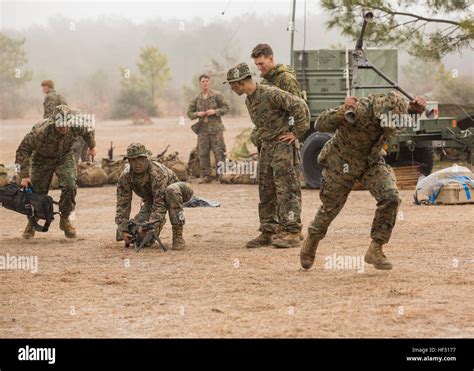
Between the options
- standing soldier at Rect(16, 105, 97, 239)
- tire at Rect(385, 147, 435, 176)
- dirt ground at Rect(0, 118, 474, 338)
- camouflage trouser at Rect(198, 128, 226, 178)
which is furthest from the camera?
camouflage trouser at Rect(198, 128, 226, 178)

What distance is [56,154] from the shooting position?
12.9m

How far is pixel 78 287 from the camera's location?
9.82 metres

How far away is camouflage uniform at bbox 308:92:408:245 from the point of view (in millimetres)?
9500

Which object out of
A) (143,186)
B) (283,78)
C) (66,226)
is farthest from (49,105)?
(283,78)

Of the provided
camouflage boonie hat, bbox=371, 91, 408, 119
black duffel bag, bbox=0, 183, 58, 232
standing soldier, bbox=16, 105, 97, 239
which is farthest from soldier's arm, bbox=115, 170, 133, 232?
camouflage boonie hat, bbox=371, 91, 408, 119

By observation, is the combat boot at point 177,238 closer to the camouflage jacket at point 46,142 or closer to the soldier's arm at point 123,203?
the soldier's arm at point 123,203

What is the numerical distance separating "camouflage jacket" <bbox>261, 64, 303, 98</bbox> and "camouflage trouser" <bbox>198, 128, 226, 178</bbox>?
8.16m

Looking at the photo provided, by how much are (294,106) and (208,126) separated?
28.8 feet

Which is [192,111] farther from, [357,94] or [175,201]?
[175,201]

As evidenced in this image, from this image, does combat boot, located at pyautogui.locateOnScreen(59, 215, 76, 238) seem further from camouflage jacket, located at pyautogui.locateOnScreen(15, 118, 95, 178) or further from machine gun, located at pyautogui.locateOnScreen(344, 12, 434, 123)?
machine gun, located at pyautogui.locateOnScreen(344, 12, 434, 123)

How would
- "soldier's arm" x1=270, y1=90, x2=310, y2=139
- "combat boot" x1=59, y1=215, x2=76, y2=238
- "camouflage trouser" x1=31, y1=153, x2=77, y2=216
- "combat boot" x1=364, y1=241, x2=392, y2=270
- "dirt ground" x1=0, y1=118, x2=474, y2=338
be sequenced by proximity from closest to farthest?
"dirt ground" x1=0, y1=118, x2=474, y2=338, "combat boot" x1=364, y1=241, x2=392, y2=270, "soldier's arm" x1=270, y1=90, x2=310, y2=139, "camouflage trouser" x1=31, y1=153, x2=77, y2=216, "combat boot" x1=59, y1=215, x2=76, y2=238

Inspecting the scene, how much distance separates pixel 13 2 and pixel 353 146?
9623 centimetres

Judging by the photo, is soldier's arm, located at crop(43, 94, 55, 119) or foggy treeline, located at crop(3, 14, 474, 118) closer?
soldier's arm, located at crop(43, 94, 55, 119)
